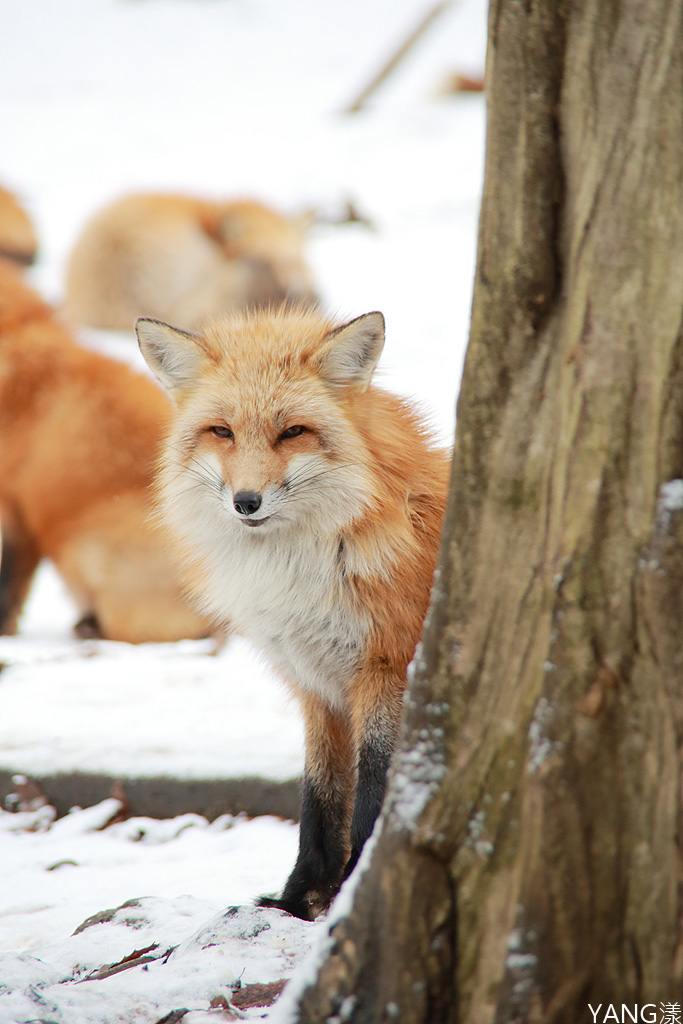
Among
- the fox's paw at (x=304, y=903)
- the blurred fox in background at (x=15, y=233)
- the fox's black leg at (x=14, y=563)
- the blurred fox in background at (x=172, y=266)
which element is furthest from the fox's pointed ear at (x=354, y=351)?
the blurred fox in background at (x=15, y=233)

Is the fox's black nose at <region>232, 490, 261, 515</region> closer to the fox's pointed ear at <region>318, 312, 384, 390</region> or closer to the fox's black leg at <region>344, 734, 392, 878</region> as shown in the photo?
the fox's pointed ear at <region>318, 312, 384, 390</region>

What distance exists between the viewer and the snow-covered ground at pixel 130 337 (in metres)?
2.65

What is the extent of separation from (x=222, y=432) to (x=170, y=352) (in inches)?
15.3

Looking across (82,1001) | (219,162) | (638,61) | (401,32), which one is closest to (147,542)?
(82,1001)

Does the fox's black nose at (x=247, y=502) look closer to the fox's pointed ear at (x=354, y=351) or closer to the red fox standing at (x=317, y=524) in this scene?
the red fox standing at (x=317, y=524)

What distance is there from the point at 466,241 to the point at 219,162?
4696mm

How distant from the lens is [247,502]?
8.59ft

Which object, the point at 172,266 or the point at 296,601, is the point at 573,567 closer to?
the point at 296,601

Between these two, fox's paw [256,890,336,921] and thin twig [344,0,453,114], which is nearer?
fox's paw [256,890,336,921]

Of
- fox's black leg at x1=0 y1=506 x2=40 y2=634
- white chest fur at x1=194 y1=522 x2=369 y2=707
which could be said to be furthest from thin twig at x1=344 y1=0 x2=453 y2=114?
white chest fur at x1=194 y1=522 x2=369 y2=707

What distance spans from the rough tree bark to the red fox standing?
885 millimetres

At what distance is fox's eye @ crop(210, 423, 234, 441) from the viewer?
9.28 ft

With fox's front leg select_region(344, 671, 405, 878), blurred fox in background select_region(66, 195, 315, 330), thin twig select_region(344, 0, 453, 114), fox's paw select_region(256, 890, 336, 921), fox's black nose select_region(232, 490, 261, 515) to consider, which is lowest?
fox's paw select_region(256, 890, 336, 921)

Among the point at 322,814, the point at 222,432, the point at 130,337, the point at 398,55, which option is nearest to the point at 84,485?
the point at 222,432
